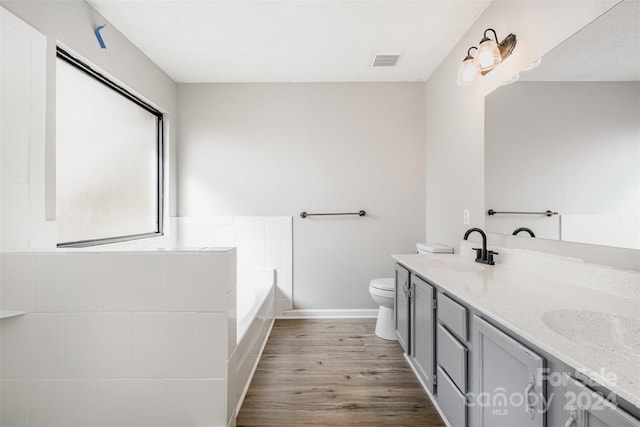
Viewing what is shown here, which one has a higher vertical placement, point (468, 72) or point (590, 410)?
point (468, 72)

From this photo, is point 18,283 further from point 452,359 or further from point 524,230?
point 524,230

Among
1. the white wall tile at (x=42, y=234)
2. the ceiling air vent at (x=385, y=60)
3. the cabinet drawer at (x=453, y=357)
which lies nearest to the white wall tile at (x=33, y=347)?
the white wall tile at (x=42, y=234)

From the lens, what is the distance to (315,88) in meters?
2.98

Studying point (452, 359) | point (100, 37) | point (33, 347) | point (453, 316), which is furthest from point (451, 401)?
point (100, 37)

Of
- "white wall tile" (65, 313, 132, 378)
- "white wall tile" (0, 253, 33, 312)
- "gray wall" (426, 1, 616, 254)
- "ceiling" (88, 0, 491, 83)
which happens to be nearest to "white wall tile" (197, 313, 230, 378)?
"white wall tile" (65, 313, 132, 378)

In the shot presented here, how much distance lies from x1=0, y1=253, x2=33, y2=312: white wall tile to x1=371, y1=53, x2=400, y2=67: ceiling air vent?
2.61 meters

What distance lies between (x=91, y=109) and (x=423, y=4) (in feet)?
7.66

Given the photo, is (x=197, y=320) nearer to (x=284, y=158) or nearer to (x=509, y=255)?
(x=509, y=255)

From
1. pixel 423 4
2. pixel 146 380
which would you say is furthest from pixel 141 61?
pixel 146 380

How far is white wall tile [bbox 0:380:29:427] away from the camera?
120 centimetres

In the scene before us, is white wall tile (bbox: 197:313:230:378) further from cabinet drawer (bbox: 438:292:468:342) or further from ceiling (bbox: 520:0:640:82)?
ceiling (bbox: 520:0:640:82)

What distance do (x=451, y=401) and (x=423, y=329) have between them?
0.42 metres

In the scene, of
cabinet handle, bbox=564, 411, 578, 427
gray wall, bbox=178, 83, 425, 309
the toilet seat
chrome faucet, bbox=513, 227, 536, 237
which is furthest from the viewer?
gray wall, bbox=178, 83, 425, 309

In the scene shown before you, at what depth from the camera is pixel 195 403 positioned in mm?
1239
